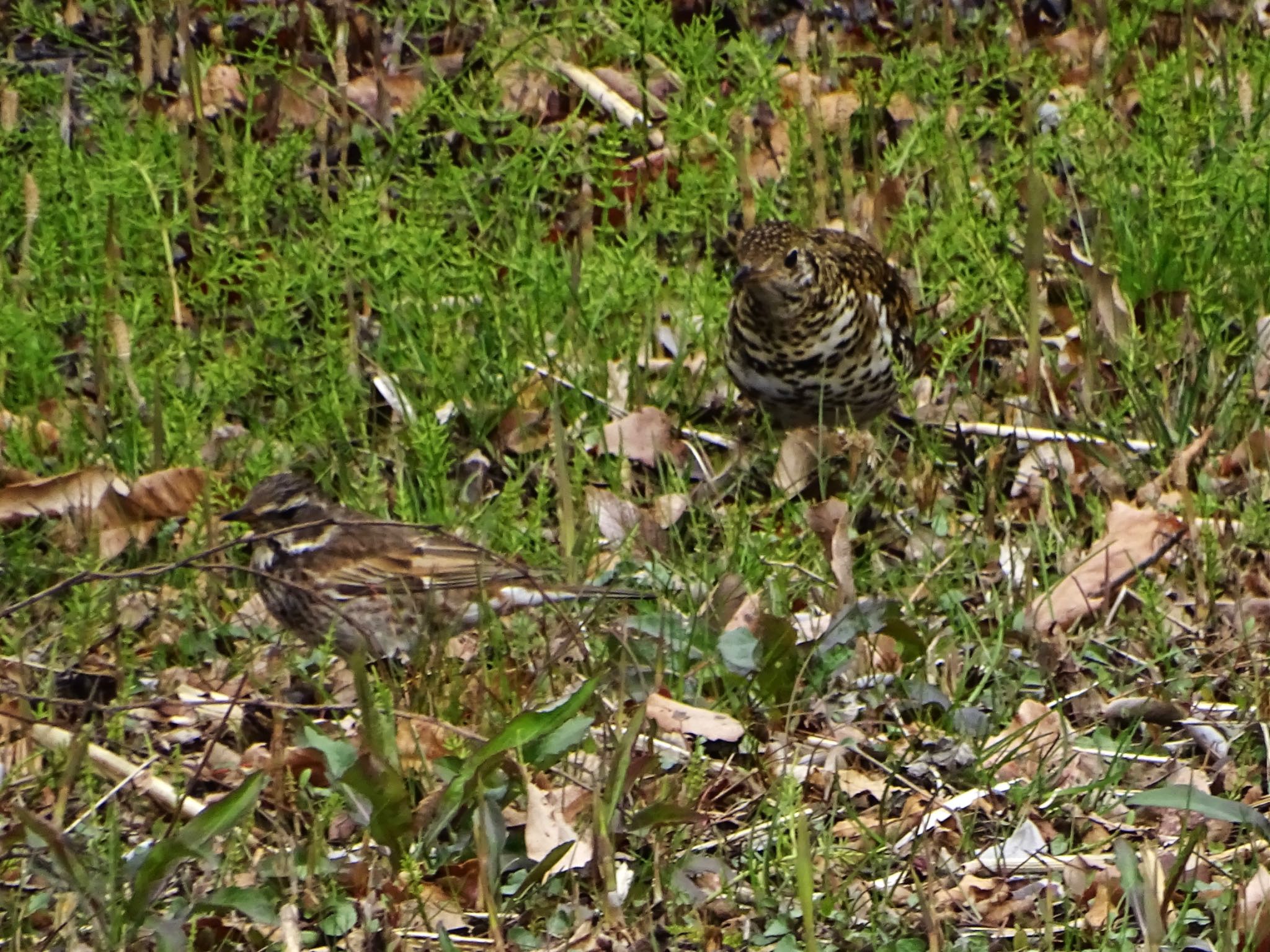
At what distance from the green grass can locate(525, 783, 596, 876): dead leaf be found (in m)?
0.06

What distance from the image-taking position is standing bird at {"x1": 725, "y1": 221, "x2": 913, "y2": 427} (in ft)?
21.3

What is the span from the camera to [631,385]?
675cm

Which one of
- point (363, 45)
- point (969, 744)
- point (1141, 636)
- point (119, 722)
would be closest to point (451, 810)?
point (119, 722)

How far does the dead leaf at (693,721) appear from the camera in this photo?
4.75 metres

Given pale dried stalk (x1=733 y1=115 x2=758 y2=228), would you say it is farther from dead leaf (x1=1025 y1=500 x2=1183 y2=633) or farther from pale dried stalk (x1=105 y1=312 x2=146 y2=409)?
dead leaf (x1=1025 y1=500 x2=1183 y2=633)

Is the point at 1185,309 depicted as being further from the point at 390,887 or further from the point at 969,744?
the point at 390,887

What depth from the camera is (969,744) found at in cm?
476

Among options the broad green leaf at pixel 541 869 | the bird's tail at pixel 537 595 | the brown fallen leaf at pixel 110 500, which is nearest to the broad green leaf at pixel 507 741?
the broad green leaf at pixel 541 869

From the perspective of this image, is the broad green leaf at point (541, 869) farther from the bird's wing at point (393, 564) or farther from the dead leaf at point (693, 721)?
the bird's wing at point (393, 564)

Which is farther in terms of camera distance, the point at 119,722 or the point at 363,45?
the point at 363,45

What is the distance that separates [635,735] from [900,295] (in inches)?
124

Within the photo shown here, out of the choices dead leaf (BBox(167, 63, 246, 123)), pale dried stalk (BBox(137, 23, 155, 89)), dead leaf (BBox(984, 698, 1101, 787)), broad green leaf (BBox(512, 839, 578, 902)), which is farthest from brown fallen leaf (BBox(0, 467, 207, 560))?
pale dried stalk (BBox(137, 23, 155, 89))

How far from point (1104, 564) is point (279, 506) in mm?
2212

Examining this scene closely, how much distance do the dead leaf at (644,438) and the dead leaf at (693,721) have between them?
1.69m
